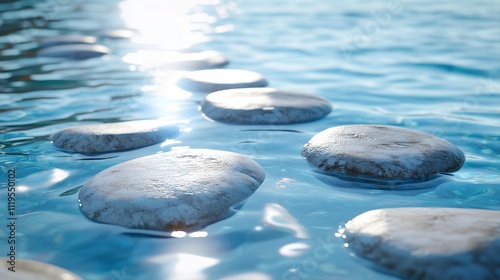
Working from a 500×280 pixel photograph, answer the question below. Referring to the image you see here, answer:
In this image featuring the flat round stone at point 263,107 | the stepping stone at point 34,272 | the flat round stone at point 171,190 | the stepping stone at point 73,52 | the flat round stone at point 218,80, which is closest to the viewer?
the stepping stone at point 34,272

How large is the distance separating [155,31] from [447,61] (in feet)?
16.3

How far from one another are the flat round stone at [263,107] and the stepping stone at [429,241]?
1.82m

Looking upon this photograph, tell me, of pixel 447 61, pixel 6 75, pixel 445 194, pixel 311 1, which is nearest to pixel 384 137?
pixel 445 194

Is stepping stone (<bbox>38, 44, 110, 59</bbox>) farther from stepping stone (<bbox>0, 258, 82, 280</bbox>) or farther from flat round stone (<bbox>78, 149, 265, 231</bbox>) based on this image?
stepping stone (<bbox>0, 258, 82, 280</bbox>)

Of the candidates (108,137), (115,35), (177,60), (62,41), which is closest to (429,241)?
(108,137)

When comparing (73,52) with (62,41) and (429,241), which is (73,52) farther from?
(429,241)

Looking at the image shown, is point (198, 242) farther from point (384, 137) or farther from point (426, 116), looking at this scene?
point (426, 116)

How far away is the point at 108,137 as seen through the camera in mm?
3738

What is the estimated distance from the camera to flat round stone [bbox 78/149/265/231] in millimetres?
2582

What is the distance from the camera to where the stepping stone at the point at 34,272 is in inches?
82.6

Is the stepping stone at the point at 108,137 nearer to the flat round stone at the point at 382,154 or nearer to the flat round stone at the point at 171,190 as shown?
the flat round stone at the point at 171,190

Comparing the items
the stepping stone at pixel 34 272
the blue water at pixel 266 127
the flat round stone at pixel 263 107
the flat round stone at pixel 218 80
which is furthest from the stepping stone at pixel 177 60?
the stepping stone at pixel 34 272

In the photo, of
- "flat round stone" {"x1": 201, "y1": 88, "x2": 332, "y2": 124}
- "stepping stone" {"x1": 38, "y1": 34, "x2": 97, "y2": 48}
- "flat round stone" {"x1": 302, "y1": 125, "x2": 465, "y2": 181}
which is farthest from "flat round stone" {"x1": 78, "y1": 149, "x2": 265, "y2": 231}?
"stepping stone" {"x1": 38, "y1": 34, "x2": 97, "y2": 48}

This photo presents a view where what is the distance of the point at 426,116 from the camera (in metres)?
4.54
